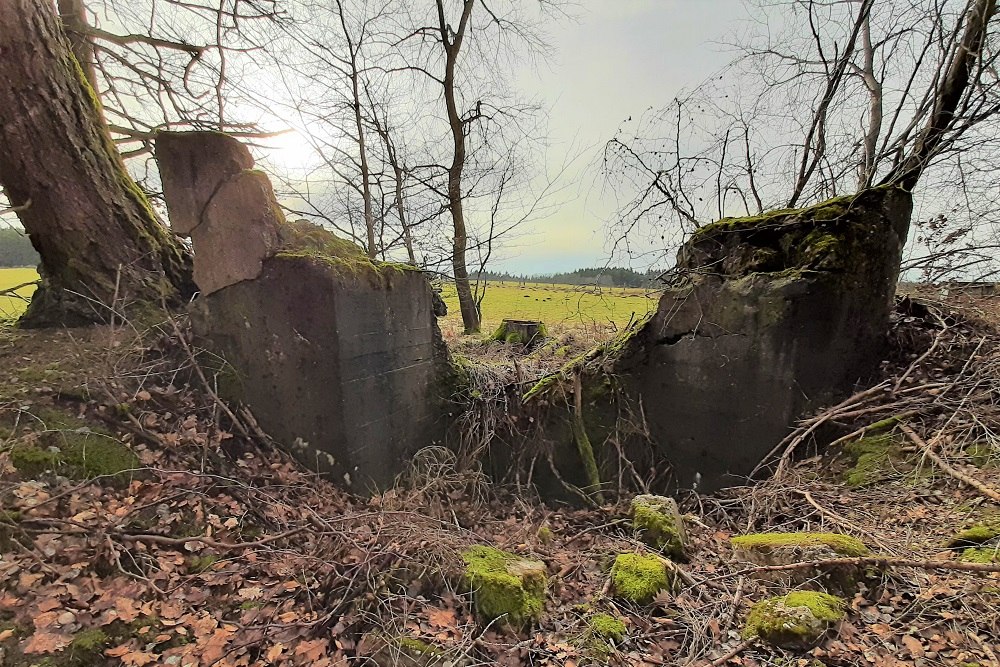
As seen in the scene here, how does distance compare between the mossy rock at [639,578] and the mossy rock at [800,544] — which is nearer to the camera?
the mossy rock at [800,544]

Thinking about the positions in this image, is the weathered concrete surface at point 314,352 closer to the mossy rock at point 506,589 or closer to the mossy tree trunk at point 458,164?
the mossy rock at point 506,589

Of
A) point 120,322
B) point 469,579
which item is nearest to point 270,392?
point 120,322

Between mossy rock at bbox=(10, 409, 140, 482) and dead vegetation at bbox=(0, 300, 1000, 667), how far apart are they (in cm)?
2

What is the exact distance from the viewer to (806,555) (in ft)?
9.19

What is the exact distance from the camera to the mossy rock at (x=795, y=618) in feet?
7.58

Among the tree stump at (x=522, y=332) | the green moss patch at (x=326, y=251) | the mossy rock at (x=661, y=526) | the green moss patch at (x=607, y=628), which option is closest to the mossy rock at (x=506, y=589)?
the green moss patch at (x=607, y=628)

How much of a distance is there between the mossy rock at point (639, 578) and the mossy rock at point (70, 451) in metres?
3.43

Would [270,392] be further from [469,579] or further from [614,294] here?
[614,294]

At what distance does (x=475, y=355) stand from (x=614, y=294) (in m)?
2.99

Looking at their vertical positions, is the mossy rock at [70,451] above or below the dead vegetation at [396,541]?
above

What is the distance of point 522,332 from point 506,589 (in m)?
6.74

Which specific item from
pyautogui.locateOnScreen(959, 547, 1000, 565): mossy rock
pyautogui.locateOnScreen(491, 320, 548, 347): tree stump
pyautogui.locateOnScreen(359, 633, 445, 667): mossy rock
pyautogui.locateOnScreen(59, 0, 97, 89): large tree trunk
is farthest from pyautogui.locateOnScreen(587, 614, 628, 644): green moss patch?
pyautogui.locateOnScreen(59, 0, 97, 89): large tree trunk

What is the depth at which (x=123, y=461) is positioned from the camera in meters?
3.15

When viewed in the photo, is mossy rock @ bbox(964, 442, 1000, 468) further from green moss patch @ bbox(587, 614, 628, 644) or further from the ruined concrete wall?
the ruined concrete wall
